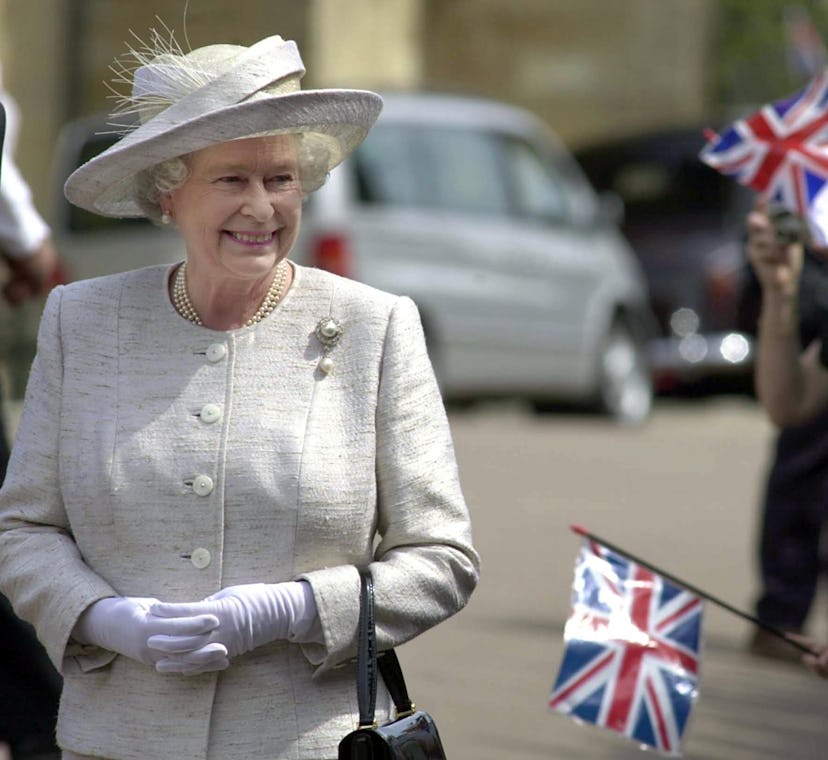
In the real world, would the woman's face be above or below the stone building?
above

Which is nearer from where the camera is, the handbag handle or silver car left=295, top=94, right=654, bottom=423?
the handbag handle

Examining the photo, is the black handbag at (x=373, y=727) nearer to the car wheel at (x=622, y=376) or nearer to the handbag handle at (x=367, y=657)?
the handbag handle at (x=367, y=657)

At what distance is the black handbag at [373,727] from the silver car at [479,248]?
9.65 metres

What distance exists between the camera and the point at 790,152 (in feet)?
16.6

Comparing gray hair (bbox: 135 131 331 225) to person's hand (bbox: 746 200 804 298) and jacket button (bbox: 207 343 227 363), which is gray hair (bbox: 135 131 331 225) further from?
person's hand (bbox: 746 200 804 298)

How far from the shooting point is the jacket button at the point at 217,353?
124 inches

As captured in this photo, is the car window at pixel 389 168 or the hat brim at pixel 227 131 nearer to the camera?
the hat brim at pixel 227 131

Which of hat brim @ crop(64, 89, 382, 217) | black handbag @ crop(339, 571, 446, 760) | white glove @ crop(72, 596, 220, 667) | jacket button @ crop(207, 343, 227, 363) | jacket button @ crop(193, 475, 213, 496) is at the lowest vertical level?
black handbag @ crop(339, 571, 446, 760)

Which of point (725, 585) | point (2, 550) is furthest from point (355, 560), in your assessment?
point (725, 585)

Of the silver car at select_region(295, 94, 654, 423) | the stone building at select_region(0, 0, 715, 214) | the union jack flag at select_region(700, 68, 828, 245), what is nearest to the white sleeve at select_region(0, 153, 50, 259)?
the union jack flag at select_region(700, 68, 828, 245)

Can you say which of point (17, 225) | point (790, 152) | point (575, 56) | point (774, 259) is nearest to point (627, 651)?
point (774, 259)

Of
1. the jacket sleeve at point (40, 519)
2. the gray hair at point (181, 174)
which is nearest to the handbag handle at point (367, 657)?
the jacket sleeve at point (40, 519)

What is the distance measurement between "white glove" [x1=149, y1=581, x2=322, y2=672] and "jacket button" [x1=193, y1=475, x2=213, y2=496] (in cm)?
14

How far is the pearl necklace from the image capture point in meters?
3.19
